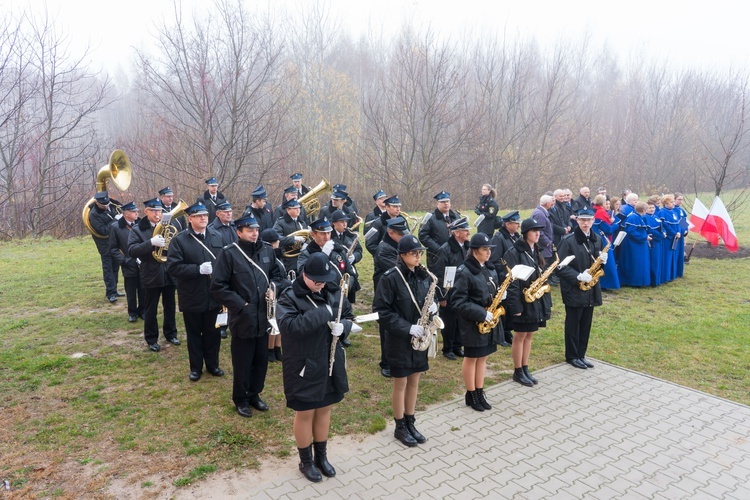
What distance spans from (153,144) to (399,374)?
20590 mm

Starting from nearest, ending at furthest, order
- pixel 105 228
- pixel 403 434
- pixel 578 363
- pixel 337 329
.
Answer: pixel 337 329 < pixel 403 434 < pixel 578 363 < pixel 105 228

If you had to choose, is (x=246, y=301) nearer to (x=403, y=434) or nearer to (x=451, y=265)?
(x=403, y=434)

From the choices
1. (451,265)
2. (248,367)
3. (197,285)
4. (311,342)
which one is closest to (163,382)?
(197,285)

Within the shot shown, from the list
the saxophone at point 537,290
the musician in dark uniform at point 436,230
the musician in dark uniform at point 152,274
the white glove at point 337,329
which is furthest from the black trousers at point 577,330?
the musician in dark uniform at point 152,274

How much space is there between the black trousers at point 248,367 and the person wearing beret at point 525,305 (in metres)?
3.26

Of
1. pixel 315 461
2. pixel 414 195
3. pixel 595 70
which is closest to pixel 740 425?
pixel 315 461

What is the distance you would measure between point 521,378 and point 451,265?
1.94m

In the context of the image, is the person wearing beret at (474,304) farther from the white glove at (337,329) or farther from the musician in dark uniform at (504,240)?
the white glove at (337,329)

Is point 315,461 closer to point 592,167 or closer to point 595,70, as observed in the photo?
point 592,167

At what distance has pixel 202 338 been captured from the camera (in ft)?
22.4

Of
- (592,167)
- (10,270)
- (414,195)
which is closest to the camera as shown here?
(10,270)

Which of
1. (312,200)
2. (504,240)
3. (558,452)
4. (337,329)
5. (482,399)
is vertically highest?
(312,200)

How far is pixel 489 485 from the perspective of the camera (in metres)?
4.67

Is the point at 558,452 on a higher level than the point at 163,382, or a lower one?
lower
